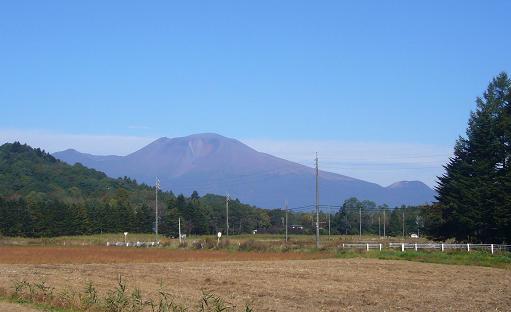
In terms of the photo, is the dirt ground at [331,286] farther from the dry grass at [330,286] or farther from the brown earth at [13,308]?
the brown earth at [13,308]

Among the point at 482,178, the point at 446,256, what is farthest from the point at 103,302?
the point at 482,178

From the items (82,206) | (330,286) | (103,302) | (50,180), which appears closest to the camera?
(103,302)

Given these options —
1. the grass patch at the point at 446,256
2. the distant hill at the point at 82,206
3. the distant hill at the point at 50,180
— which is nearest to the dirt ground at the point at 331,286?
the grass patch at the point at 446,256

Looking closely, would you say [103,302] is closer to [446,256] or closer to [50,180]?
[446,256]

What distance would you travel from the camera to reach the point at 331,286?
83.0 ft

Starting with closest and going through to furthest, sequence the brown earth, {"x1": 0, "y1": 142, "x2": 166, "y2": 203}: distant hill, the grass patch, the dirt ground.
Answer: the brown earth < the dirt ground < the grass patch < {"x1": 0, "y1": 142, "x2": 166, "y2": 203}: distant hill

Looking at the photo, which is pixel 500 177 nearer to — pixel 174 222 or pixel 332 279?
pixel 332 279

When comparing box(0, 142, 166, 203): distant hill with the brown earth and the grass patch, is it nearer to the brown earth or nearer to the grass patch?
the grass patch

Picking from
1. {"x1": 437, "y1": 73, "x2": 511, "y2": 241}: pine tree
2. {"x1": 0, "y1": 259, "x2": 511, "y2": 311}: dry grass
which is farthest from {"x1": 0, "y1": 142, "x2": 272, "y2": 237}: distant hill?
{"x1": 0, "y1": 259, "x2": 511, "y2": 311}: dry grass

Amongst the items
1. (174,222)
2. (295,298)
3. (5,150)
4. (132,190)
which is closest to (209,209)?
(174,222)

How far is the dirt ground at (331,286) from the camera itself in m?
19.2

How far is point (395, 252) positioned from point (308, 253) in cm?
830

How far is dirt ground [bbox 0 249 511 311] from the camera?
1925 centimetres

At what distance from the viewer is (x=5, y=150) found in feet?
605
